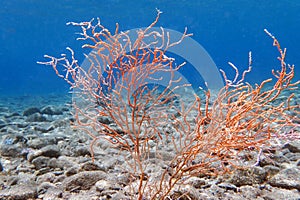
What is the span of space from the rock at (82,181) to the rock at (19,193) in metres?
0.34

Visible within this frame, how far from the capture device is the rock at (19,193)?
2.80m

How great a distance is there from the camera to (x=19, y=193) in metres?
2.85

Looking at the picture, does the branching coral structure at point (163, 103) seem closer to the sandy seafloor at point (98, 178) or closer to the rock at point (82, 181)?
the sandy seafloor at point (98, 178)

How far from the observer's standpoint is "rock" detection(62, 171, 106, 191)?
3.07 meters

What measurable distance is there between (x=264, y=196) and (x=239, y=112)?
4.16 feet

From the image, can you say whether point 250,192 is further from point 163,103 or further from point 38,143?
point 38,143

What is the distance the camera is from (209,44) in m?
148

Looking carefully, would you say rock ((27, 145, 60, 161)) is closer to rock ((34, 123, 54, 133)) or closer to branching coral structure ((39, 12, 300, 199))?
branching coral structure ((39, 12, 300, 199))

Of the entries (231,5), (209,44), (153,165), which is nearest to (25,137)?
(153,165)

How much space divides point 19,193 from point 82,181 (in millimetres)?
660

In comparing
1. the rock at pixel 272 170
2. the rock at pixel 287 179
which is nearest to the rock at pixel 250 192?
the rock at pixel 287 179

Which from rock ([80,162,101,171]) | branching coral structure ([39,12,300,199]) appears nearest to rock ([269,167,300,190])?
branching coral structure ([39,12,300,199])

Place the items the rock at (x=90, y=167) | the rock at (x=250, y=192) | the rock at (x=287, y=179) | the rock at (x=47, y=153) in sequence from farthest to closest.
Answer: the rock at (x=47, y=153), the rock at (x=90, y=167), the rock at (x=287, y=179), the rock at (x=250, y=192)

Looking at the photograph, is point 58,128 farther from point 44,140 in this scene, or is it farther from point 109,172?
point 109,172
